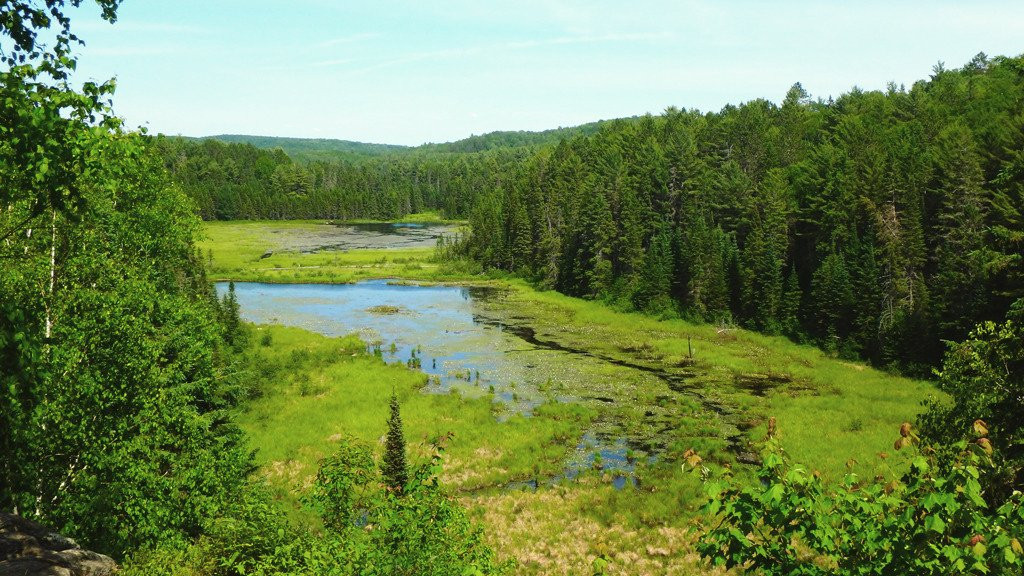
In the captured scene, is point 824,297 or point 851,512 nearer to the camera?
point 851,512

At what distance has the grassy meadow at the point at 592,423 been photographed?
2778 cm

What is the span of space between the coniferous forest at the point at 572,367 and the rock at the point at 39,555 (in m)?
0.08

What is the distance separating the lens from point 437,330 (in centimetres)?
6912

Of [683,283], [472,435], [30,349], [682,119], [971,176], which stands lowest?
[472,435]

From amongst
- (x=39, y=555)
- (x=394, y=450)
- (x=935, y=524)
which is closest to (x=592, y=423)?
(x=394, y=450)

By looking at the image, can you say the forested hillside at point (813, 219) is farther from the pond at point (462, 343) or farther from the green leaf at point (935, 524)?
the green leaf at point (935, 524)

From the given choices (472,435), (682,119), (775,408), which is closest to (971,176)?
(775,408)

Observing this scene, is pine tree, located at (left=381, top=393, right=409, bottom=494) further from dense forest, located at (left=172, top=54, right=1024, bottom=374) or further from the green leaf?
the green leaf

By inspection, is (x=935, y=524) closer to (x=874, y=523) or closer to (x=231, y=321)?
(x=874, y=523)

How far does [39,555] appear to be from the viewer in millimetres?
9320

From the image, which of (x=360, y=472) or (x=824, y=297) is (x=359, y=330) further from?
(x=360, y=472)

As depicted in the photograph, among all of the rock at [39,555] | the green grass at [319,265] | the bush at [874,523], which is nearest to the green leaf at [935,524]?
the bush at [874,523]

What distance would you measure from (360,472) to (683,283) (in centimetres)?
6911

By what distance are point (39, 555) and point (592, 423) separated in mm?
33975
